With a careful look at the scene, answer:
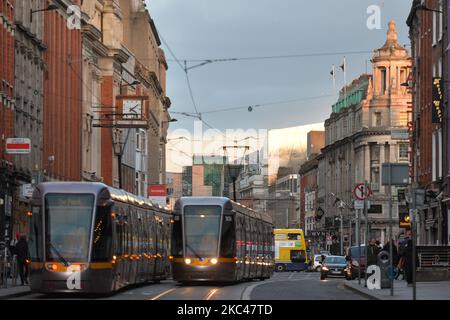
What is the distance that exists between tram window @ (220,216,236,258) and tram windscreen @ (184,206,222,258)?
0.22 m

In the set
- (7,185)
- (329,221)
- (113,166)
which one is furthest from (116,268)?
(329,221)

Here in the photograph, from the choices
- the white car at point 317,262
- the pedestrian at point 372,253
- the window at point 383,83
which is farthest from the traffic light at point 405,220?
the window at point 383,83

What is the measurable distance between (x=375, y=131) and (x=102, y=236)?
119 m

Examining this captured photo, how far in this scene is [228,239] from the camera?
47.0m

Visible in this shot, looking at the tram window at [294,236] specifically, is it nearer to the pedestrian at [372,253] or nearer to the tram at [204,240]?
the pedestrian at [372,253]

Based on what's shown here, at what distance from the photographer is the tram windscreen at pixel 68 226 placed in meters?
36.4

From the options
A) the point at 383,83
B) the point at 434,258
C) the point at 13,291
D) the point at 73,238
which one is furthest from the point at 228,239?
the point at 383,83

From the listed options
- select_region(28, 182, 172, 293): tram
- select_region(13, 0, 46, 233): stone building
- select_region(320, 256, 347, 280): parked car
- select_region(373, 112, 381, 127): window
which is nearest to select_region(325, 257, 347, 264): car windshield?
select_region(320, 256, 347, 280): parked car

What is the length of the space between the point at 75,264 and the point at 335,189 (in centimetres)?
13803

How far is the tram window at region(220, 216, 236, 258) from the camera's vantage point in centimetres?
4669

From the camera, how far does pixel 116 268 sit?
39.1m

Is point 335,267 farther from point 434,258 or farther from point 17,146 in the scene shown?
point 17,146
